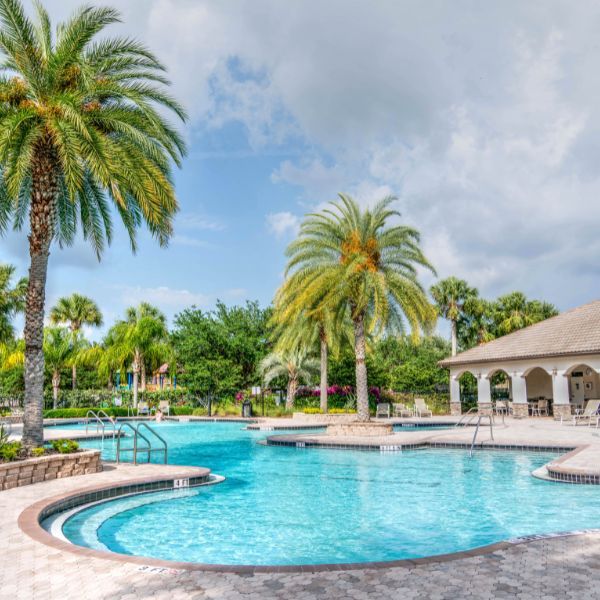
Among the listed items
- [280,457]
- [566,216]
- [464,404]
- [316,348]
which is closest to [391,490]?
[280,457]

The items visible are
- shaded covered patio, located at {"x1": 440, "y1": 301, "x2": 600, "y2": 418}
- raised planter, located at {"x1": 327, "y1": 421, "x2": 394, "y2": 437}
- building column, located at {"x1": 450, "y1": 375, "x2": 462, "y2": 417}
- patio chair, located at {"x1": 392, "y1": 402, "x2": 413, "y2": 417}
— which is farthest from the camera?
building column, located at {"x1": 450, "y1": 375, "x2": 462, "y2": 417}

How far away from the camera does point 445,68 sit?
54.7ft

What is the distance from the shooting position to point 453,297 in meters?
46.7

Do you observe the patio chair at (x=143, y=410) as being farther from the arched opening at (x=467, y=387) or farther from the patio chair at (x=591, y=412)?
the patio chair at (x=591, y=412)

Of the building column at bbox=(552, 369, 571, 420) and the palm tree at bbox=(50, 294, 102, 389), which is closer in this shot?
the building column at bbox=(552, 369, 571, 420)

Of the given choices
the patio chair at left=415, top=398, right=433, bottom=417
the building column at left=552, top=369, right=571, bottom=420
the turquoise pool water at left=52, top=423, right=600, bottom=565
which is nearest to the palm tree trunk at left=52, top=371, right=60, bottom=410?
the patio chair at left=415, top=398, right=433, bottom=417

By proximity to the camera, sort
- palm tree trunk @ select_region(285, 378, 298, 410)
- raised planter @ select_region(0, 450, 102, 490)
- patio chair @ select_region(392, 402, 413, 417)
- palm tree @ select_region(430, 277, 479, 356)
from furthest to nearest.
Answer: palm tree @ select_region(430, 277, 479, 356) < palm tree trunk @ select_region(285, 378, 298, 410) < patio chair @ select_region(392, 402, 413, 417) < raised planter @ select_region(0, 450, 102, 490)

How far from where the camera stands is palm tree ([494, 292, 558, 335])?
4178cm

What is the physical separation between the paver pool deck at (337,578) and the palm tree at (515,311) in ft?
124

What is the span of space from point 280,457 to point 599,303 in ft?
75.3

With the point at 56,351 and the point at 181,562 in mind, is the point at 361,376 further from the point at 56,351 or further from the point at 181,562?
the point at 56,351

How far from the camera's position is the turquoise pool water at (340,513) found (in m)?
7.64

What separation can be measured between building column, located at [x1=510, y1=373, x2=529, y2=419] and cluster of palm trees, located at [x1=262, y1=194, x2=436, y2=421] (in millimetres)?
11290

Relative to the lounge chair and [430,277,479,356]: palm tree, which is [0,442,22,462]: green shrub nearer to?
the lounge chair
